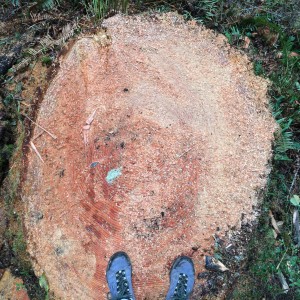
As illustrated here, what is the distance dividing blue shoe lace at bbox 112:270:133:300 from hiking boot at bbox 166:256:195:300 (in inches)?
13.4

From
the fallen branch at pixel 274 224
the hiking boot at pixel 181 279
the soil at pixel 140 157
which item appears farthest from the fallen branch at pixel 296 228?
the hiking boot at pixel 181 279

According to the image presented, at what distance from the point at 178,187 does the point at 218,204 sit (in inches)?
15.0

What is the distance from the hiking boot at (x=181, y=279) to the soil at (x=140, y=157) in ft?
0.20

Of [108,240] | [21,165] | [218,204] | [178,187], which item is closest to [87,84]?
[21,165]

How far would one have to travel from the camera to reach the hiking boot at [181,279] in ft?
8.38

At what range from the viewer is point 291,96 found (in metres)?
2.87

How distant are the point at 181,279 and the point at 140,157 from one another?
1011 millimetres

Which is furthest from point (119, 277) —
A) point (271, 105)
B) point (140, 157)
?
point (271, 105)

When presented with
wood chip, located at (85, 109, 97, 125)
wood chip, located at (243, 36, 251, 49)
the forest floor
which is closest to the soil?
wood chip, located at (85, 109, 97, 125)

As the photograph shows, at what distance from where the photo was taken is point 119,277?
2537 millimetres

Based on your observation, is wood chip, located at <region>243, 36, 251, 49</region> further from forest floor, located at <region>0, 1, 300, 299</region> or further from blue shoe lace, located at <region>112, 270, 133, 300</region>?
blue shoe lace, located at <region>112, 270, 133, 300</region>

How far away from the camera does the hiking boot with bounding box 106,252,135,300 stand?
2527 millimetres

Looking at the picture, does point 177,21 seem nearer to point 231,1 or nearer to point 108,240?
point 231,1

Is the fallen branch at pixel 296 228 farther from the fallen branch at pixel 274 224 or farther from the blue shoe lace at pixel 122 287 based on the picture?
the blue shoe lace at pixel 122 287
